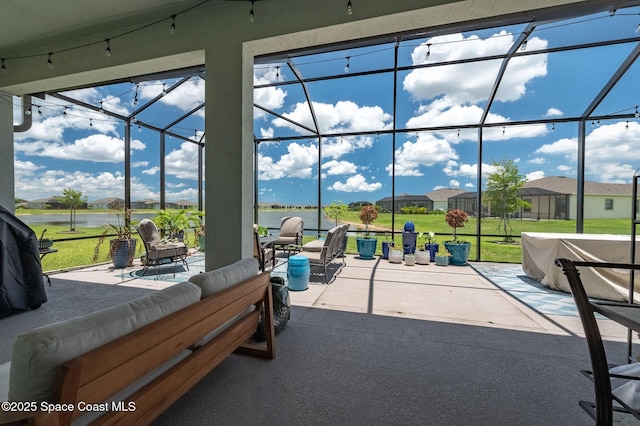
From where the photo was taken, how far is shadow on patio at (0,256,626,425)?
1.63 metres

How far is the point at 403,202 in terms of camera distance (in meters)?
7.13

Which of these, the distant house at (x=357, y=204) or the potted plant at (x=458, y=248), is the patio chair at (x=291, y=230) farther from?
the potted plant at (x=458, y=248)

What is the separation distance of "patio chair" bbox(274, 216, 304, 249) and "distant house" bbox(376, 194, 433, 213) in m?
2.18

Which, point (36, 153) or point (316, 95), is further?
point (36, 153)

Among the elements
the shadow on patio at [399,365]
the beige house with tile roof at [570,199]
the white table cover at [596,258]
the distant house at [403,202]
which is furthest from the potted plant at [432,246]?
the beige house with tile roof at [570,199]

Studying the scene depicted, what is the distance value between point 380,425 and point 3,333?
12.2 feet

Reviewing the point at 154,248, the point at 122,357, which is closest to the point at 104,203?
the point at 154,248

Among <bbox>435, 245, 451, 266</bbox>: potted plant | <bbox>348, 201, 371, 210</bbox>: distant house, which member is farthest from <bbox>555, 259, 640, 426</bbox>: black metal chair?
<bbox>348, 201, 371, 210</bbox>: distant house

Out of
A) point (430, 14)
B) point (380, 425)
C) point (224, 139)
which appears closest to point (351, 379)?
point (380, 425)

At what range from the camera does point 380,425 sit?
154cm

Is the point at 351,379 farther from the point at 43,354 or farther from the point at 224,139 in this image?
the point at 224,139

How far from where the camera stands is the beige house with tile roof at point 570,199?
5.57 metres

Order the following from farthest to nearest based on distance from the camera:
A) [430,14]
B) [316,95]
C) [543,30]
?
[316,95] < [543,30] < [430,14]

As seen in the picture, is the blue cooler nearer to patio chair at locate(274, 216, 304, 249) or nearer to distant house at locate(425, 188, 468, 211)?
patio chair at locate(274, 216, 304, 249)
